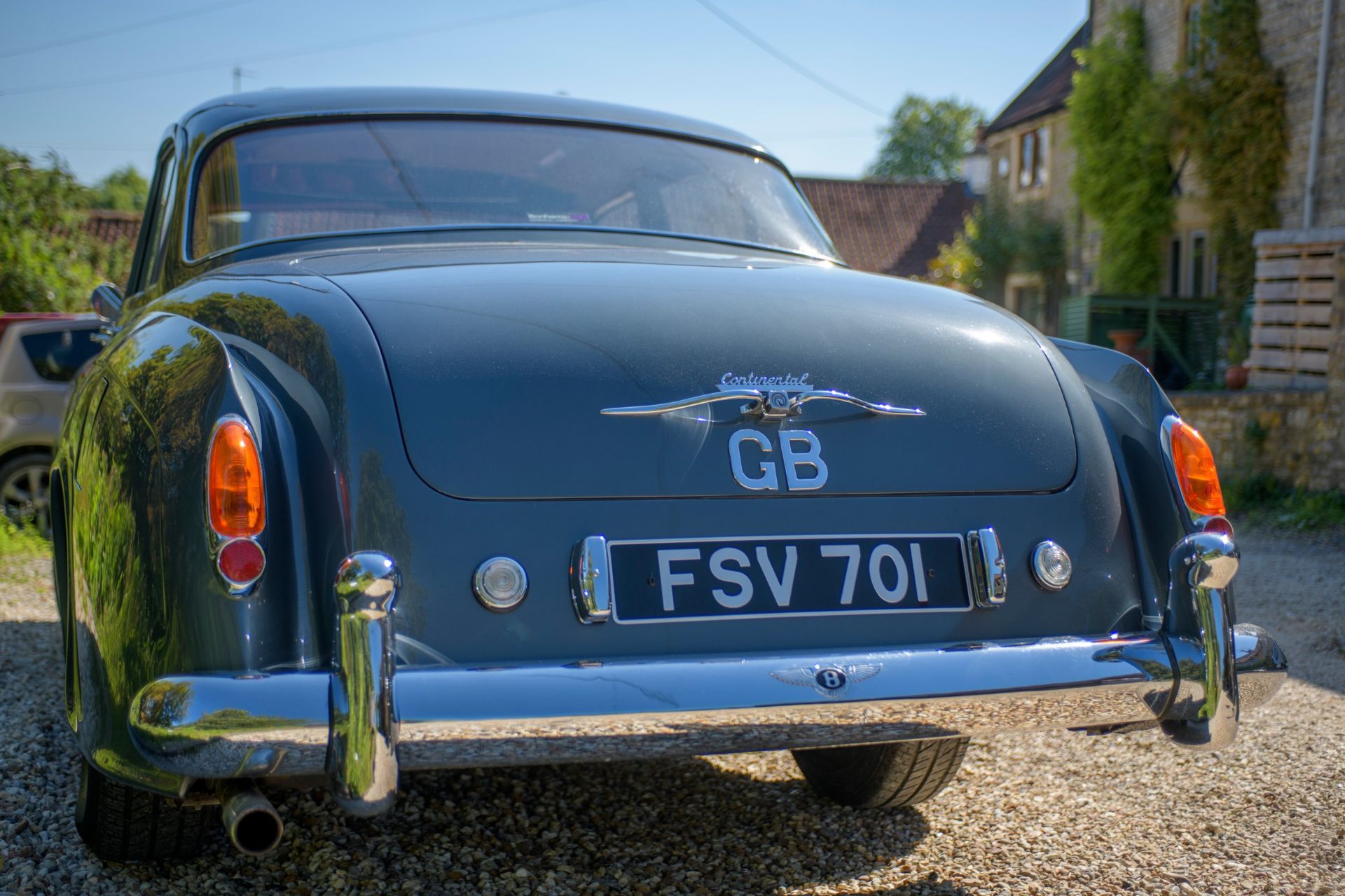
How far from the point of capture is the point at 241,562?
1927 mm

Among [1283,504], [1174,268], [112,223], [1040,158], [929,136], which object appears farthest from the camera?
[929,136]

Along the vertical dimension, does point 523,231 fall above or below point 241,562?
above

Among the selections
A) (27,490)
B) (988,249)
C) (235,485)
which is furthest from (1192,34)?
(235,485)

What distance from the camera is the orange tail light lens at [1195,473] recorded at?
2369 mm

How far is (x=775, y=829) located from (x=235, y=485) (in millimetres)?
1661

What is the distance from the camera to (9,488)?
24.6ft

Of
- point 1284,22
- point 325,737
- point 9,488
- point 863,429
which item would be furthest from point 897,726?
point 1284,22

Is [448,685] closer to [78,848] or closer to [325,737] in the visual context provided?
[325,737]

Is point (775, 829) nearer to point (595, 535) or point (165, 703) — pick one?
point (595, 535)

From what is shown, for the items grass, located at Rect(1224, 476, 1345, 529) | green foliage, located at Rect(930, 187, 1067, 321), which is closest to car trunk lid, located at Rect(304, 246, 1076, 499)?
grass, located at Rect(1224, 476, 1345, 529)

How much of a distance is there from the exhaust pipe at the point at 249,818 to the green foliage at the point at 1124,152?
16.5m

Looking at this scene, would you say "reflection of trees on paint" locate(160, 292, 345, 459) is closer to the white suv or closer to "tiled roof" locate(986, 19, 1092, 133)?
the white suv

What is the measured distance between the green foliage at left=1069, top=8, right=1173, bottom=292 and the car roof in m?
14.2

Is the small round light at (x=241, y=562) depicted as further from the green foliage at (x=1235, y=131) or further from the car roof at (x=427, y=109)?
the green foliage at (x=1235, y=131)
